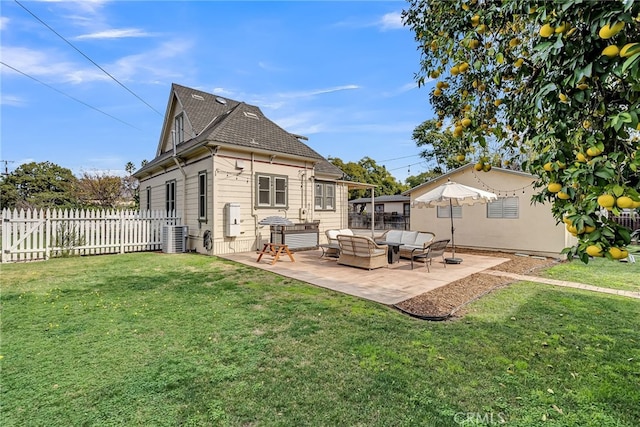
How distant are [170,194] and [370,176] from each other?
31101 mm

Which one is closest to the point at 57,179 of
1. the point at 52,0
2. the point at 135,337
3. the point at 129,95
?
the point at 129,95

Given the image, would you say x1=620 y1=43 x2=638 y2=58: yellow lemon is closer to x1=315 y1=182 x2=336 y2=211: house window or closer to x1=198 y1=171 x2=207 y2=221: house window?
x1=198 y1=171 x2=207 y2=221: house window

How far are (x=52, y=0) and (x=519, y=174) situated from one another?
576 inches

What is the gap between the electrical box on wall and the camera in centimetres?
1051

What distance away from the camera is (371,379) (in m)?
2.71

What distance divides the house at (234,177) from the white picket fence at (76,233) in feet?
4.75

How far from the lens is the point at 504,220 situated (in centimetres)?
1142

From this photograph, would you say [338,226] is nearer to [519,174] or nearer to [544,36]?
[519,174]

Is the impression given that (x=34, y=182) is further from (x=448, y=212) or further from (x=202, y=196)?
(x=448, y=212)

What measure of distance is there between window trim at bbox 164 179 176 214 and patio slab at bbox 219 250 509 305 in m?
5.26

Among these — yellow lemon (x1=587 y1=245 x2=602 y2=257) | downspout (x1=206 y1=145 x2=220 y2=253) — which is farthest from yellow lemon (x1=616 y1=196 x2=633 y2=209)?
downspout (x1=206 y1=145 x2=220 y2=253)

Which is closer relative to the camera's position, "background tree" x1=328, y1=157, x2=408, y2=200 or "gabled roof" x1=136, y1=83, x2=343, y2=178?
"gabled roof" x1=136, y1=83, x2=343, y2=178

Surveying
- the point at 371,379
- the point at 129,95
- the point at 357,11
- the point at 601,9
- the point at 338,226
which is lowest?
the point at 371,379

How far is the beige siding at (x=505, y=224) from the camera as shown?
34.6 ft
